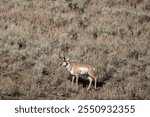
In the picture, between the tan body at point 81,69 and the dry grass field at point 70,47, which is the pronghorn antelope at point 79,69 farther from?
the dry grass field at point 70,47

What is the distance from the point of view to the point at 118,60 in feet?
41.9

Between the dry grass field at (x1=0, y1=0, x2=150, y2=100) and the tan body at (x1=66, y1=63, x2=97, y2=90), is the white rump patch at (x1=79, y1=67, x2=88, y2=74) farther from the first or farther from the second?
the dry grass field at (x1=0, y1=0, x2=150, y2=100)

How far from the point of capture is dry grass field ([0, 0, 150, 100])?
10.8 meters

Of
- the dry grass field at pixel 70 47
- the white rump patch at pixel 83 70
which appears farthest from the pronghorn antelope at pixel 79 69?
the dry grass field at pixel 70 47

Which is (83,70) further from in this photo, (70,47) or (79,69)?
(70,47)

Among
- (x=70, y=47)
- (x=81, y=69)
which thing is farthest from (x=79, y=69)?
(x=70, y=47)

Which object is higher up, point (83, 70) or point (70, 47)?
point (83, 70)

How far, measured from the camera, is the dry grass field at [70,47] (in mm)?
10797

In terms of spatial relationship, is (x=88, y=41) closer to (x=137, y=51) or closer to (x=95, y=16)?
(x=137, y=51)

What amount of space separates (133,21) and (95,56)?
16.5 feet

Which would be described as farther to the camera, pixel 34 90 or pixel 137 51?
pixel 137 51

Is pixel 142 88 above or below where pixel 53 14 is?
below

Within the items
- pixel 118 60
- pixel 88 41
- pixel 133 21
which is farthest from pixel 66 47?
pixel 133 21

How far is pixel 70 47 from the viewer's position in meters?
13.6
